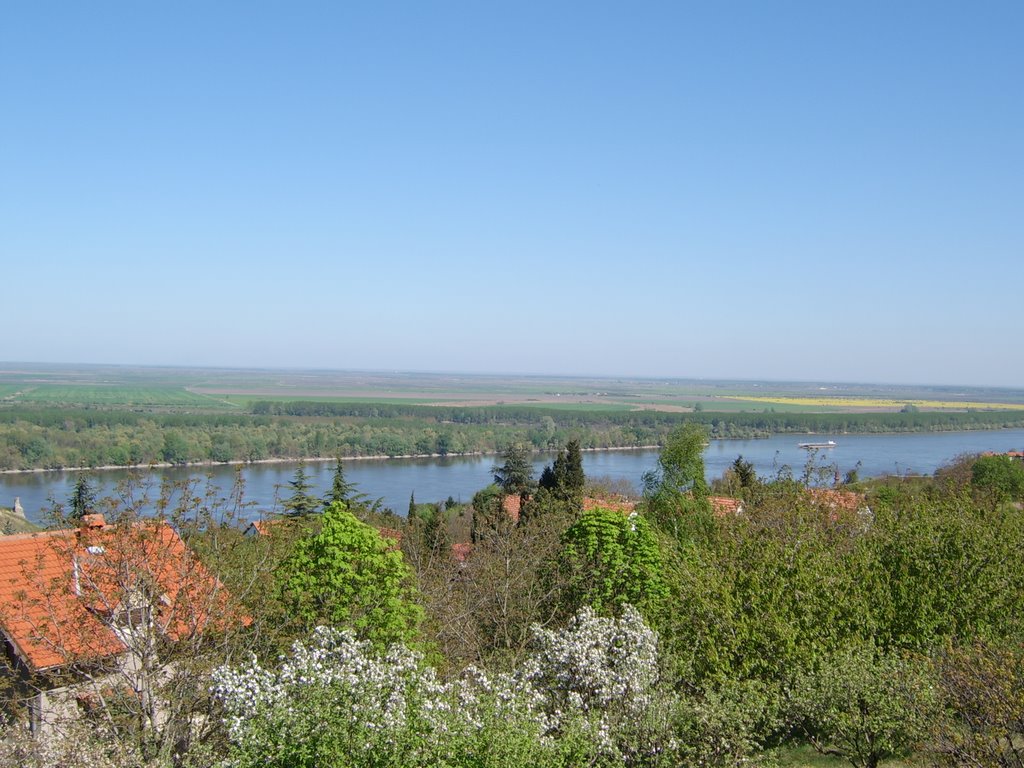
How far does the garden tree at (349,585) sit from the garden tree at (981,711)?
588 centimetres

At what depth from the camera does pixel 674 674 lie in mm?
9180

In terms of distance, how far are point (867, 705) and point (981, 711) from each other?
1.25 metres

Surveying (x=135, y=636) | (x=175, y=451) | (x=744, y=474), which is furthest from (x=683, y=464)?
(x=175, y=451)

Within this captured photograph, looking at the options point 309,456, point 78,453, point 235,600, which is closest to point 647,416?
point 309,456

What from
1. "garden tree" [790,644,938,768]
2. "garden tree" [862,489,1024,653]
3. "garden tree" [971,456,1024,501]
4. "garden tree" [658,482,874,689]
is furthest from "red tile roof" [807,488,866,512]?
"garden tree" [971,456,1024,501]

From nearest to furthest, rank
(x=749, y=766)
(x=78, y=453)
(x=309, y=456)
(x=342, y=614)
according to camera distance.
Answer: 1. (x=749, y=766)
2. (x=342, y=614)
3. (x=78, y=453)
4. (x=309, y=456)

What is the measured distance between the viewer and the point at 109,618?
8016mm

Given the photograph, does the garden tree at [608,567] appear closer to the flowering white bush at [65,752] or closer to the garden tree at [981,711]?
the garden tree at [981,711]

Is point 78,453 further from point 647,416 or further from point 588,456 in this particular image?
point 647,416

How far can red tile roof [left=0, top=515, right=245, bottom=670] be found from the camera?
790 cm

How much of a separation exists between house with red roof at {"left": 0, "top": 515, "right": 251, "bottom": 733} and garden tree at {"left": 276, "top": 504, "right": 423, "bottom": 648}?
3.47 ft

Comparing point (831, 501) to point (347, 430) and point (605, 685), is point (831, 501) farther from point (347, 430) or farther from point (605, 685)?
point (347, 430)

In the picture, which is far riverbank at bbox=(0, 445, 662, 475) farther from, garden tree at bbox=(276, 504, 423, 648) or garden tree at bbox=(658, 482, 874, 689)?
garden tree at bbox=(658, 482, 874, 689)

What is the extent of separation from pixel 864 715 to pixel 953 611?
3.52 meters
